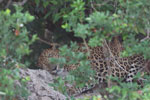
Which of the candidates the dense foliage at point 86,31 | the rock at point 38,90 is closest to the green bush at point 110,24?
the dense foliage at point 86,31

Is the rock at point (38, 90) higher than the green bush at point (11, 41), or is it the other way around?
the green bush at point (11, 41)

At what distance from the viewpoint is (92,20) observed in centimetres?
342

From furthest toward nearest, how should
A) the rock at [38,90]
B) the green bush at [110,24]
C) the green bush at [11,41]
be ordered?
1. the rock at [38,90]
2. the green bush at [110,24]
3. the green bush at [11,41]

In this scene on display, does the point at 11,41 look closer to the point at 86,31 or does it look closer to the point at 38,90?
the point at 86,31

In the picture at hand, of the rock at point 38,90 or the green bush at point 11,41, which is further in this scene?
the rock at point 38,90

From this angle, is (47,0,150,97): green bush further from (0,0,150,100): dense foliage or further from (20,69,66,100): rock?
(20,69,66,100): rock

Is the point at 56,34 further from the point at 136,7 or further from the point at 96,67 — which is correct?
the point at 136,7

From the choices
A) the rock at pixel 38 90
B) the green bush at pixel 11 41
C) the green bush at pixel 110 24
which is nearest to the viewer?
the green bush at pixel 11 41

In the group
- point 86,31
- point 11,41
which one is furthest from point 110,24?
point 11,41

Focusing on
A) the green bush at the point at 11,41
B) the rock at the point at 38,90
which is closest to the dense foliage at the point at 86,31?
the green bush at the point at 11,41

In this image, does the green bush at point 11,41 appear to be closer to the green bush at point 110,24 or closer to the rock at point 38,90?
the green bush at point 110,24

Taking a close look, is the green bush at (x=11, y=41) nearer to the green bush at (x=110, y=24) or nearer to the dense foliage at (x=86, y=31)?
the dense foliage at (x=86, y=31)

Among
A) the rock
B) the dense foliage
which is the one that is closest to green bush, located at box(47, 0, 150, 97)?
the dense foliage

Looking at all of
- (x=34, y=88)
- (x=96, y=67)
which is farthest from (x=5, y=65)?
(x=96, y=67)
